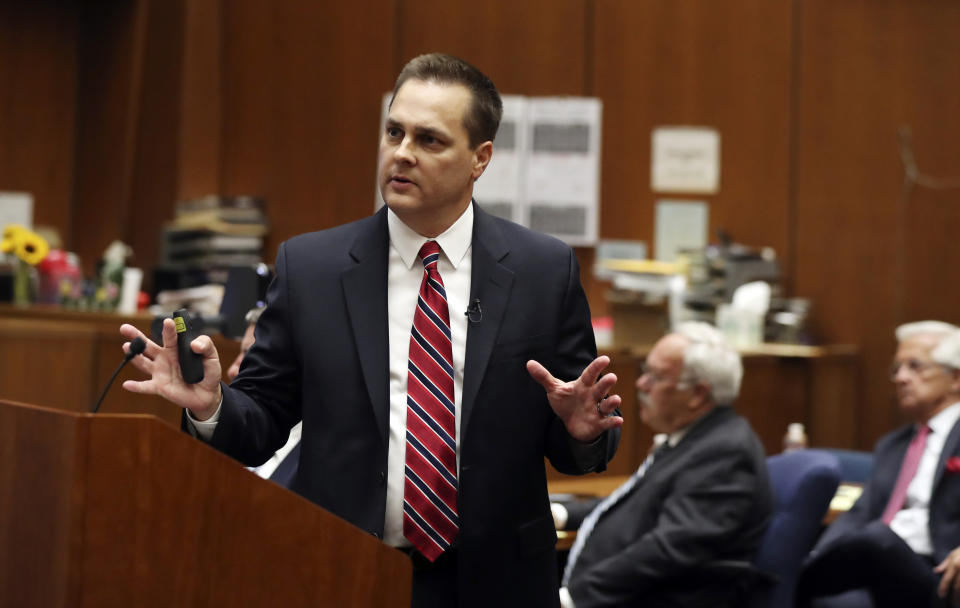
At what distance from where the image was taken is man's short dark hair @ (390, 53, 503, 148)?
6.08ft

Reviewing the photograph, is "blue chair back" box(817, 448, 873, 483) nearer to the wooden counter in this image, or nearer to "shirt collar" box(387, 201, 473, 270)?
the wooden counter

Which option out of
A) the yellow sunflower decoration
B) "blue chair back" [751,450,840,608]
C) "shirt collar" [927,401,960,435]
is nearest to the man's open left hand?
"blue chair back" [751,450,840,608]

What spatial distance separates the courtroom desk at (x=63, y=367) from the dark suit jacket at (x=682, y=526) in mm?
2010

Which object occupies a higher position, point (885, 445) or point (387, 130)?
point (387, 130)

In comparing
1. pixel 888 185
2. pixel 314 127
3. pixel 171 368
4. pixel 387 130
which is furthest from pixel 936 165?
pixel 171 368

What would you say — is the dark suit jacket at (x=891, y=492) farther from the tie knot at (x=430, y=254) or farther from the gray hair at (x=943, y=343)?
the tie knot at (x=430, y=254)

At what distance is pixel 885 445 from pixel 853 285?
1.65m

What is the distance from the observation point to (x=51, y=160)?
257 inches

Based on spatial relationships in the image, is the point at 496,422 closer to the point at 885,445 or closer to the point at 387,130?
the point at 387,130

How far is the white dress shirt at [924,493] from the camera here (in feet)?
12.7

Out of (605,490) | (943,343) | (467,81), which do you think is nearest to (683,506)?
(605,490)

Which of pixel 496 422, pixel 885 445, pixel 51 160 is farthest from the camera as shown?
pixel 51 160

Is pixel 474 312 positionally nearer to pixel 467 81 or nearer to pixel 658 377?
pixel 467 81

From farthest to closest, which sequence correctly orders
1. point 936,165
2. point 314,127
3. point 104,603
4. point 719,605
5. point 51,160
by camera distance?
1. point 51,160
2. point 314,127
3. point 936,165
4. point 719,605
5. point 104,603
